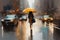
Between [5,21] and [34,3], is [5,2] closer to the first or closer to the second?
[5,21]

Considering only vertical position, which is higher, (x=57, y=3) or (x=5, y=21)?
(x=57, y=3)

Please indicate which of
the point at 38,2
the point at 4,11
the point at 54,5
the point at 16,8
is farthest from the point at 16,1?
the point at 38,2

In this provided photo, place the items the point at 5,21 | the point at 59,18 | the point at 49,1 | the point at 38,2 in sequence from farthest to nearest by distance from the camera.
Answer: the point at 38,2, the point at 49,1, the point at 59,18, the point at 5,21

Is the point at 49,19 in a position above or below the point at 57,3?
below

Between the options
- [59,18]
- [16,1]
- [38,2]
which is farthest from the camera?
[38,2]

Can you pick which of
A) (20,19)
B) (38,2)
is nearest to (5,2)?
(20,19)

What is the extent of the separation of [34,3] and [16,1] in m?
8.76

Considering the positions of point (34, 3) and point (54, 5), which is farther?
point (34, 3)

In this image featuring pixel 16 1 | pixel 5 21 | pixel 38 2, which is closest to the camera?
pixel 5 21

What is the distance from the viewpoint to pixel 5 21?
22906 mm

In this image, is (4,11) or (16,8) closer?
(4,11)

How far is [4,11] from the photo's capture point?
2853 cm

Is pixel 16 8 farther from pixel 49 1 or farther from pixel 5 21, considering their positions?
pixel 5 21

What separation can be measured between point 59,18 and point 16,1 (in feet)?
24.5
